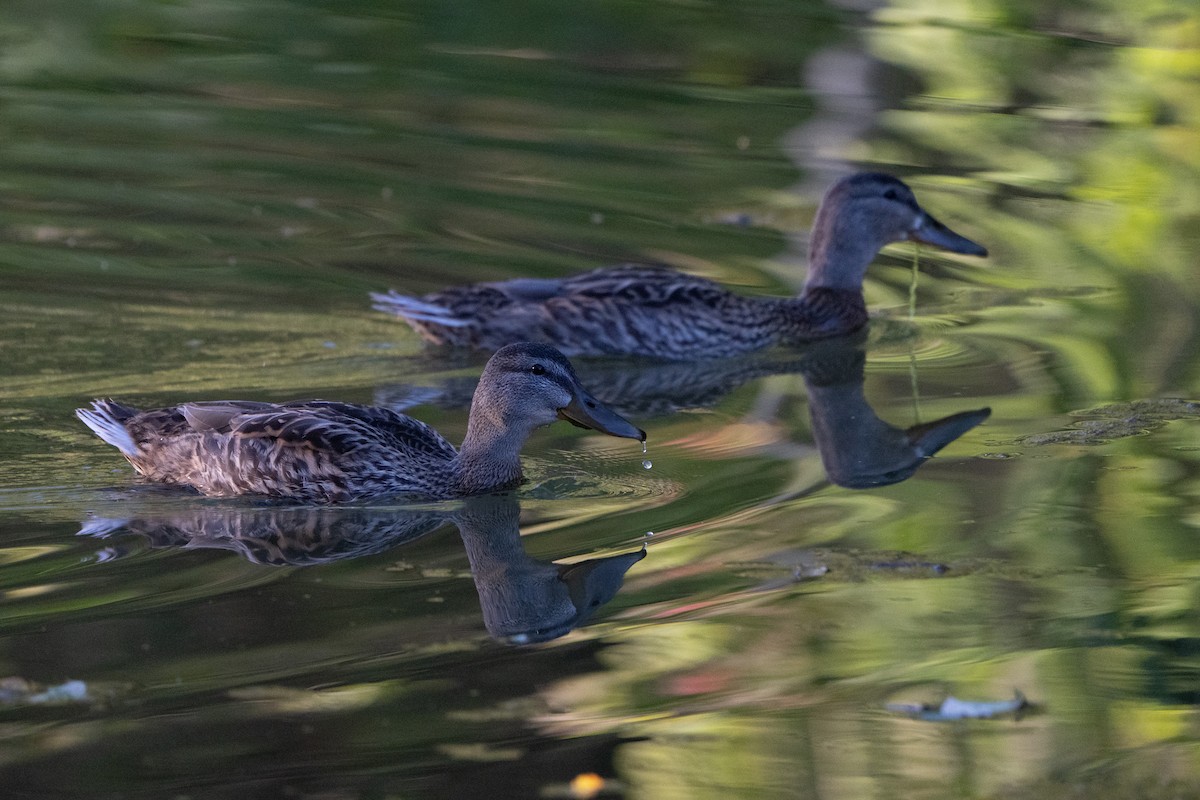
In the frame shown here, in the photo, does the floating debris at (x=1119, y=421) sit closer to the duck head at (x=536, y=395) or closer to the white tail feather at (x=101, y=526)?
the duck head at (x=536, y=395)

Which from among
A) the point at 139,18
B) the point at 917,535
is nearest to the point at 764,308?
the point at 917,535

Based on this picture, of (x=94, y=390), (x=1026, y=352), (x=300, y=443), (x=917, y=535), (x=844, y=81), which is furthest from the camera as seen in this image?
(x=844, y=81)

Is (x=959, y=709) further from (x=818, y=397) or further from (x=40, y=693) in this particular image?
(x=818, y=397)

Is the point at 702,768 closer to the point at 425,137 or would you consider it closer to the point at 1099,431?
the point at 1099,431

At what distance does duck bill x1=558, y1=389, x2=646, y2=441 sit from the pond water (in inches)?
11.4

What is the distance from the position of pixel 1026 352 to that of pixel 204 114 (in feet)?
26.5

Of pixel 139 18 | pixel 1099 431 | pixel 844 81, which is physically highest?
pixel 139 18

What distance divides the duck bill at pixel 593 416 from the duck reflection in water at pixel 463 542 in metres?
0.48

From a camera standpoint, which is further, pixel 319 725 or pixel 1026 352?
pixel 1026 352

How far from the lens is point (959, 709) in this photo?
20.0 ft

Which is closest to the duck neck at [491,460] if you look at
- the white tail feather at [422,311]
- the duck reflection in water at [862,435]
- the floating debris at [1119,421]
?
the duck reflection in water at [862,435]

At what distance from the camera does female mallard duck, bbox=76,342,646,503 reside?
27.4ft

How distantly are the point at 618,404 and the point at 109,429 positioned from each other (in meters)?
2.85

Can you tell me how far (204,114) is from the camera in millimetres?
15867
